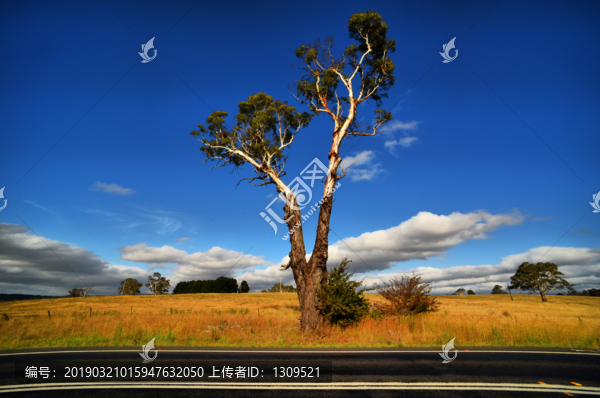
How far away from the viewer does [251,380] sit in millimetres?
5277

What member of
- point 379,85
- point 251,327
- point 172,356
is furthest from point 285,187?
point 172,356

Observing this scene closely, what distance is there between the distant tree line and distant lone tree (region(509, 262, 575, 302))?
75.5m

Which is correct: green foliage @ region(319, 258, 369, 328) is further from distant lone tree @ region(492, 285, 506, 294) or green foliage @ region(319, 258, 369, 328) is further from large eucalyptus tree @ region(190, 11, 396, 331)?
distant lone tree @ region(492, 285, 506, 294)

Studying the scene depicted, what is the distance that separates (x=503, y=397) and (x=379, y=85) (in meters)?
18.3

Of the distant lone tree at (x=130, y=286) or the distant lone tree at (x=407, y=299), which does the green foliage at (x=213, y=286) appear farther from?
the distant lone tree at (x=407, y=299)

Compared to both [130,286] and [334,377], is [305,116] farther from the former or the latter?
[130,286]

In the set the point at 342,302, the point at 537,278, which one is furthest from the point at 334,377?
the point at 537,278

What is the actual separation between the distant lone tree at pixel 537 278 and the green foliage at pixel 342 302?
6286 centimetres

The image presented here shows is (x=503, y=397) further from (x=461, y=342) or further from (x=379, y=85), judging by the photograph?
(x=379, y=85)

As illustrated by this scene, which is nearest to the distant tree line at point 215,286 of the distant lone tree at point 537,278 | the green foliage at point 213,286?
the green foliage at point 213,286

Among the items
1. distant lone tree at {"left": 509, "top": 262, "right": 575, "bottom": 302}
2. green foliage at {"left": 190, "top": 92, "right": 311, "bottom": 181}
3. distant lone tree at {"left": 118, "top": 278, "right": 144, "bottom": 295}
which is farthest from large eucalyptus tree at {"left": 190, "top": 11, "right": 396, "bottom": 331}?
distant lone tree at {"left": 118, "top": 278, "right": 144, "bottom": 295}

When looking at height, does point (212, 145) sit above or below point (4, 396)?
above

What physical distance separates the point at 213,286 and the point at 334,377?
310 ft

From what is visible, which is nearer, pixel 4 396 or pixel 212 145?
pixel 4 396
